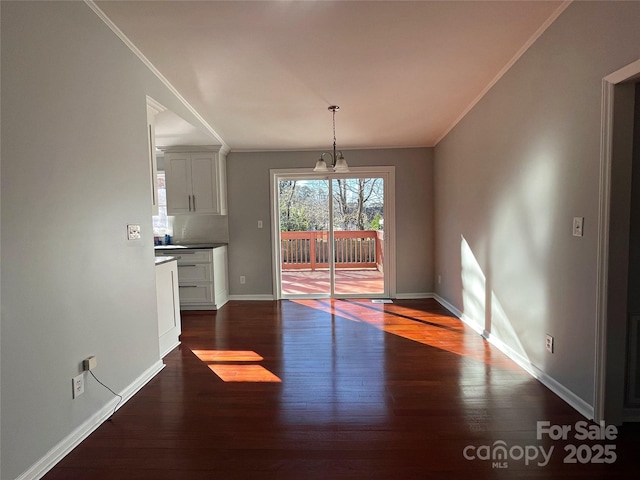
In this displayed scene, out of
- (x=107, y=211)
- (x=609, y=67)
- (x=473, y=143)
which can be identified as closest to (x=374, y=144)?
(x=473, y=143)

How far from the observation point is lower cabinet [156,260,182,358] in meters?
3.02

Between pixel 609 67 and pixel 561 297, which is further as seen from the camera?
pixel 561 297

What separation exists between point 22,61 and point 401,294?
4.72 meters

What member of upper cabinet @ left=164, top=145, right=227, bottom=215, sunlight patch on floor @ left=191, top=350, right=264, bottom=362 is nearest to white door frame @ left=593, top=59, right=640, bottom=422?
sunlight patch on floor @ left=191, top=350, right=264, bottom=362

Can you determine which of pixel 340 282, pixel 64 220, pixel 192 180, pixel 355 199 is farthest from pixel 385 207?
pixel 64 220

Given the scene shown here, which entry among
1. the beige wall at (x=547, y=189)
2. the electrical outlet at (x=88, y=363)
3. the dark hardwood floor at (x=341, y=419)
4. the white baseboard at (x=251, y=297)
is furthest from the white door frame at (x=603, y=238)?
the white baseboard at (x=251, y=297)

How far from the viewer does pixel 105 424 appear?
2037 millimetres

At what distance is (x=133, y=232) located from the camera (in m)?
2.42

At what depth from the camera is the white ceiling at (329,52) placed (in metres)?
2.04

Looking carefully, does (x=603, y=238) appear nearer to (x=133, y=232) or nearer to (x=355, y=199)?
(x=133, y=232)

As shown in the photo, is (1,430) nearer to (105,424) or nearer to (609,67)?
(105,424)

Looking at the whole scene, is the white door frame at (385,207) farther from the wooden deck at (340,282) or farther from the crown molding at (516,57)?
the crown molding at (516,57)

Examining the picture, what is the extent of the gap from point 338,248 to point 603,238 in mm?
3598

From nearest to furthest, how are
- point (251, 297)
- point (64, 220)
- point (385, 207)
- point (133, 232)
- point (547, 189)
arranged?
point (64, 220) < point (547, 189) < point (133, 232) < point (385, 207) < point (251, 297)
